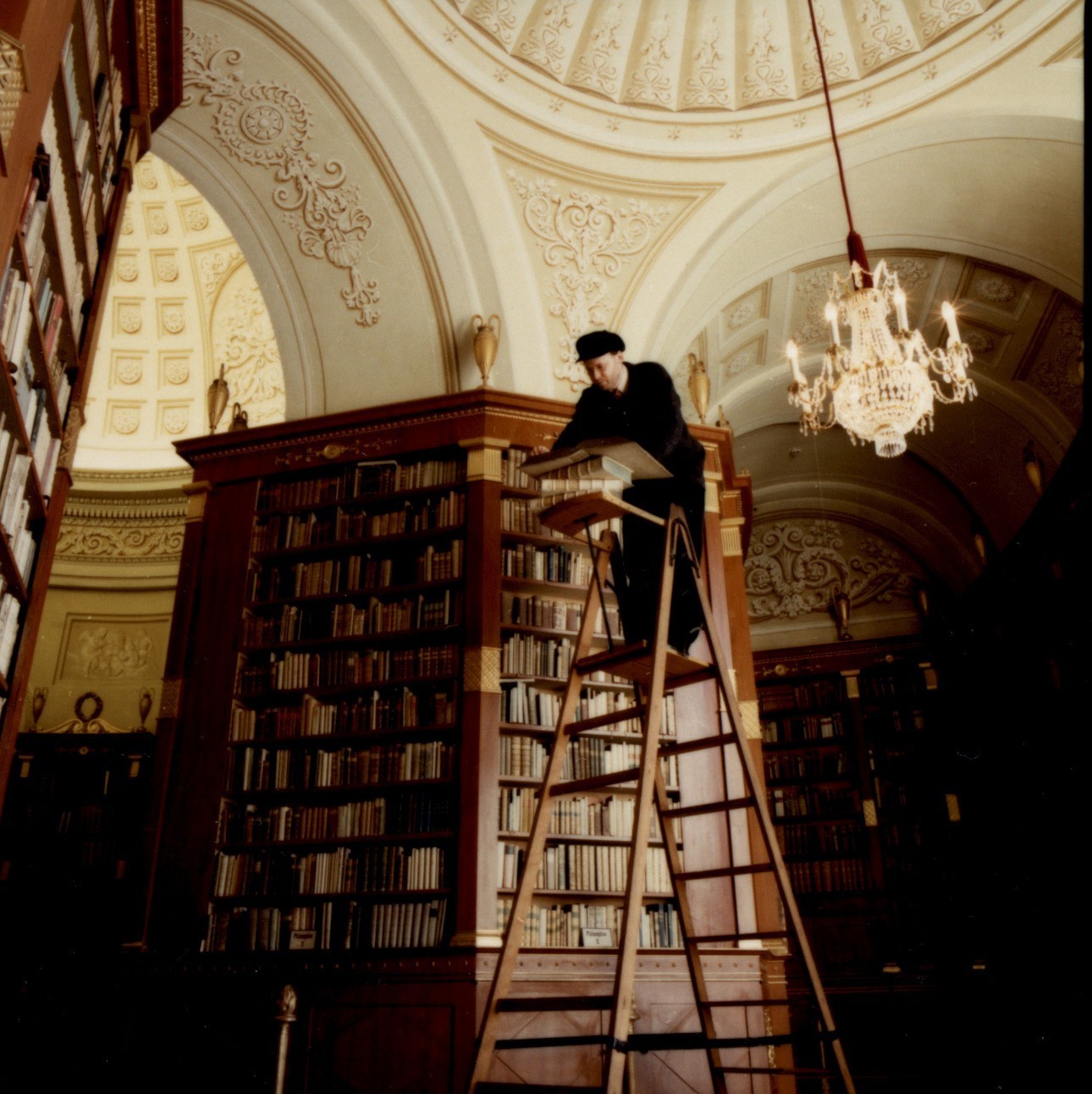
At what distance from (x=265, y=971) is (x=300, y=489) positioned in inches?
102

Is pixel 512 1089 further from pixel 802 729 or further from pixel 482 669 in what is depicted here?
pixel 802 729

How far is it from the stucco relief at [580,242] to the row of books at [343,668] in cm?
203

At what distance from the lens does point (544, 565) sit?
534cm

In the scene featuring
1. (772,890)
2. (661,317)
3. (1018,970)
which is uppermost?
(661,317)

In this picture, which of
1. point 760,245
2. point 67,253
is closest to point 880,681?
point 760,245

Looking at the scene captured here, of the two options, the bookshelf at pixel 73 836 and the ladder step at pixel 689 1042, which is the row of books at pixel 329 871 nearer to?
the ladder step at pixel 689 1042

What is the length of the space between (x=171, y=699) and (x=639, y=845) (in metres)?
3.50

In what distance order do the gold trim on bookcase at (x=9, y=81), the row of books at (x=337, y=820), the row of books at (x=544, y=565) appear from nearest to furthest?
the gold trim on bookcase at (x=9, y=81) → the row of books at (x=337, y=820) → the row of books at (x=544, y=565)

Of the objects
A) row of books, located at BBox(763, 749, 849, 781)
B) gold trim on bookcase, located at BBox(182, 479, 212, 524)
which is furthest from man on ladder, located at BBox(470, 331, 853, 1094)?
row of books, located at BBox(763, 749, 849, 781)

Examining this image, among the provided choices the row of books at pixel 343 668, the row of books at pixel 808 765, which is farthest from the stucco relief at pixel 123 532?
the row of books at pixel 808 765

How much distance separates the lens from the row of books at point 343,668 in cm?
509

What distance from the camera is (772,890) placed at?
5.10 meters

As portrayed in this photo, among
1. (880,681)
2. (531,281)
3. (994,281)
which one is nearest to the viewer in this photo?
(531,281)

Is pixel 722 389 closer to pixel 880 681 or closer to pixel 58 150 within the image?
pixel 880 681
